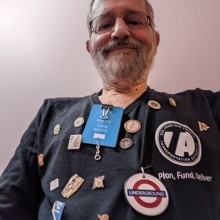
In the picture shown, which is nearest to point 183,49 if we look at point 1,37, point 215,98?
point 215,98

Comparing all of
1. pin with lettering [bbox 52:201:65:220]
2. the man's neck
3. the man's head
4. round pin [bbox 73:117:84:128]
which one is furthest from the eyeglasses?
pin with lettering [bbox 52:201:65:220]

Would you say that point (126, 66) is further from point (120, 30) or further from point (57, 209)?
point (57, 209)

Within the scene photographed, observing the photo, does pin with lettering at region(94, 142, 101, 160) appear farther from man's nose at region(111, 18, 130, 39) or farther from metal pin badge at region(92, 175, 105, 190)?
man's nose at region(111, 18, 130, 39)

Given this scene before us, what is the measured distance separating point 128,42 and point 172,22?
325 mm

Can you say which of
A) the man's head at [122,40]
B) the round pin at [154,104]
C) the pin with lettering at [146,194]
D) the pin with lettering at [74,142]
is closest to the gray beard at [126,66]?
the man's head at [122,40]

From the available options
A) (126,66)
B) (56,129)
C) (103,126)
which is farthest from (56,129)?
(126,66)

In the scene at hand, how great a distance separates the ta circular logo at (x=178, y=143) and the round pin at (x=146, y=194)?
74mm

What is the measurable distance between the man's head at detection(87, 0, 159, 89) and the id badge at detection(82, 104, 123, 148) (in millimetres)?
122

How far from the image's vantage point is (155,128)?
0.72 m

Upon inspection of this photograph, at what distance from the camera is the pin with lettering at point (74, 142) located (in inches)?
28.9

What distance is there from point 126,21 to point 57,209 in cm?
54

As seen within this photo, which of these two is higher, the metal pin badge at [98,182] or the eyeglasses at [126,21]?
the eyeglasses at [126,21]

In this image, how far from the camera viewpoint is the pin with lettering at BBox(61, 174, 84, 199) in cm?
68

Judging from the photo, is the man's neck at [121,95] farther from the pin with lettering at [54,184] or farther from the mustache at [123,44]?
the pin with lettering at [54,184]
